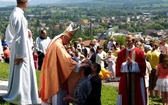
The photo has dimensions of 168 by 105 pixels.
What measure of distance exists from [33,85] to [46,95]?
0.47 meters

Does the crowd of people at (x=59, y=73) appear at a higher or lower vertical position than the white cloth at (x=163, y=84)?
higher

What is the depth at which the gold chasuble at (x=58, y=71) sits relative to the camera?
7508 millimetres

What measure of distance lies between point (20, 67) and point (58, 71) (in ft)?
2.63

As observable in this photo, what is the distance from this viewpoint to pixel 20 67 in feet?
25.7

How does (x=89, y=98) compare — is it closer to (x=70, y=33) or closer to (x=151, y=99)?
(x=70, y=33)

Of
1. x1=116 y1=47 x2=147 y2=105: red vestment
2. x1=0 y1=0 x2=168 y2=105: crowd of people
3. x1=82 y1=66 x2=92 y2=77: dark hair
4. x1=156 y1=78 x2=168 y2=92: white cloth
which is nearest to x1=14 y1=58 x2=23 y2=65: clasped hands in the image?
x1=0 y1=0 x2=168 y2=105: crowd of people

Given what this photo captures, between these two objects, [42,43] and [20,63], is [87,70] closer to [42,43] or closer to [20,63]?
[20,63]

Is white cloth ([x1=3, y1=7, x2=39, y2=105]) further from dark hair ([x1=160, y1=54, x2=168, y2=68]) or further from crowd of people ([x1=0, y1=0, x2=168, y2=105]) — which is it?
dark hair ([x1=160, y1=54, x2=168, y2=68])

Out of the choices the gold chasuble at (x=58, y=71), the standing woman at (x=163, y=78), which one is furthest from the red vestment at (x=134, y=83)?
the standing woman at (x=163, y=78)

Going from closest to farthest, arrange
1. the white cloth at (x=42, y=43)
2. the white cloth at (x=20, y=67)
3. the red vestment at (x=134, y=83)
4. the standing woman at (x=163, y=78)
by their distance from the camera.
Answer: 1. the white cloth at (x=20, y=67)
2. the red vestment at (x=134, y=83)
3. the standing woman at (x=163, y=78)
4. the white cloth at (x=42, y=43)

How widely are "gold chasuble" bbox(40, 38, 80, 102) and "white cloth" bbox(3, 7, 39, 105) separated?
16.4 inches

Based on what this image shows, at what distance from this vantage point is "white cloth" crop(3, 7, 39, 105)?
771cm

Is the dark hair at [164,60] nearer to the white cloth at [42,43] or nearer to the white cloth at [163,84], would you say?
the white cloth at [163,84]

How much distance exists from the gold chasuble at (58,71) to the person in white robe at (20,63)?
1.37ft
